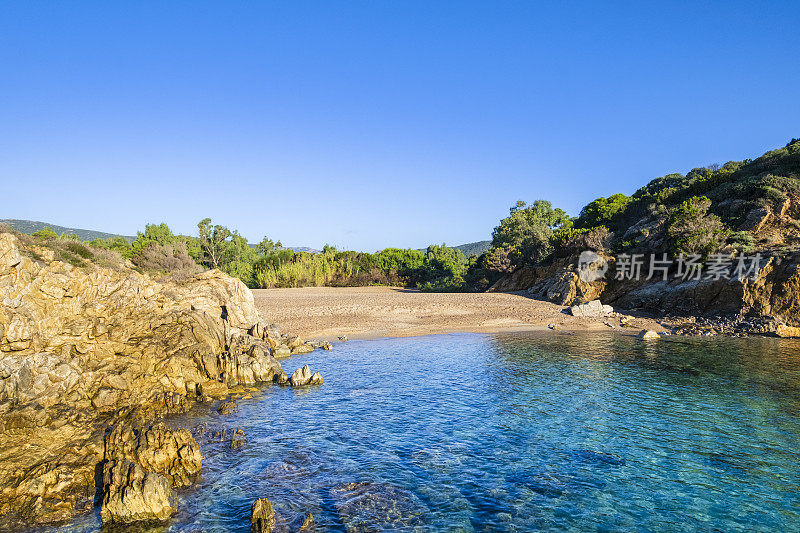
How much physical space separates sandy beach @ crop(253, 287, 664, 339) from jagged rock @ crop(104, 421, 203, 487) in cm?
1703

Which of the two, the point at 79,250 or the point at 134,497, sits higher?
the point at 79,250

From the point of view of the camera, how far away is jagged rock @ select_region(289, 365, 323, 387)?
16.9 meters

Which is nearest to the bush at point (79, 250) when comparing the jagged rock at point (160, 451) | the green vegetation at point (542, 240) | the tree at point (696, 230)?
the green vegetation at point (542, 240)

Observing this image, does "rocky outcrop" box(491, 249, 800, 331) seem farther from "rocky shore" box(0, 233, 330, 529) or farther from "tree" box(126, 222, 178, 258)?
"tree" box(126, 222, 178, 258)

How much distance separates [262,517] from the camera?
7699 mm

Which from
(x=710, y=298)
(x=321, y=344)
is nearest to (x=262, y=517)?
(x=321, y=344)

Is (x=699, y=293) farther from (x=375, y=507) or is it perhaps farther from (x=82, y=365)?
(x=82, y=365)

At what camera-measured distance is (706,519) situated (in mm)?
7746

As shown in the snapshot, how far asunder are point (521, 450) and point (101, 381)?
1254cm

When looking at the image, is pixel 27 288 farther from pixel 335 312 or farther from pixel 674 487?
pixel 335 312

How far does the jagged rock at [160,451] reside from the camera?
30.5 ft

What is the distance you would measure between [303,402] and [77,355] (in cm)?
707

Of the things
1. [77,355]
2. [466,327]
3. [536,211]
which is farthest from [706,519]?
[536,211]

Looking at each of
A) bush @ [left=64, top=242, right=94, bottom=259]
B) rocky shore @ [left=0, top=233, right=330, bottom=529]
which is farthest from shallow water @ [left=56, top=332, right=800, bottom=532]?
bush @ [left=64, top=242, right=94, bottom=259]
